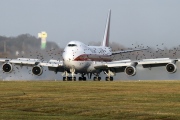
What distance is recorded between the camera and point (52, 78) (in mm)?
94500

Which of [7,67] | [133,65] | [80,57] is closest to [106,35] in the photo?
[80,57]

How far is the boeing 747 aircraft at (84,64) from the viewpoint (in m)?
85.2

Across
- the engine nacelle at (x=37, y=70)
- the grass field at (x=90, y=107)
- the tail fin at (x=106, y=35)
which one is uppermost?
the tail fin at (x=106, y=35)

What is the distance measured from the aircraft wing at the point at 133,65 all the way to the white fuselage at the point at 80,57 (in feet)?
4.22

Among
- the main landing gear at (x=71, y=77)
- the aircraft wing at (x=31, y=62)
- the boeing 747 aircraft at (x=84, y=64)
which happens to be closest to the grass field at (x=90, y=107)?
the boeing 747 aircraft at (x=84, y=64)

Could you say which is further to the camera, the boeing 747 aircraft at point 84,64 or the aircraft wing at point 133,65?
the boeing 747 aircraft at point 84,64

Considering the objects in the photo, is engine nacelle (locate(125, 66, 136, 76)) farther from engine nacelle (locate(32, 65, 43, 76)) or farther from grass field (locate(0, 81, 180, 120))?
grass field (locate(0, 81, 180, 120))

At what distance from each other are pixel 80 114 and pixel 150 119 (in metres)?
3.79

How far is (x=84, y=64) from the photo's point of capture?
→ 87750 mm

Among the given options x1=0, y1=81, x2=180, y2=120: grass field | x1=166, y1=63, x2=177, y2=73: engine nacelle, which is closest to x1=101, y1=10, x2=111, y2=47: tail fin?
x1=166, y1=63, x2=177, y2=73: engine nacelle

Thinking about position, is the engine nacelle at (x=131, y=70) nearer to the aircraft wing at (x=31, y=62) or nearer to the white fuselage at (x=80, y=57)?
the white fuselage at (x=80, y=57)

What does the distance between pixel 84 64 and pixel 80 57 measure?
3.58ft

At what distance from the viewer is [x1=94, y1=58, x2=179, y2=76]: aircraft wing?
84.1 meters

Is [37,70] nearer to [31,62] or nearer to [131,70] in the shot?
[31,62]
